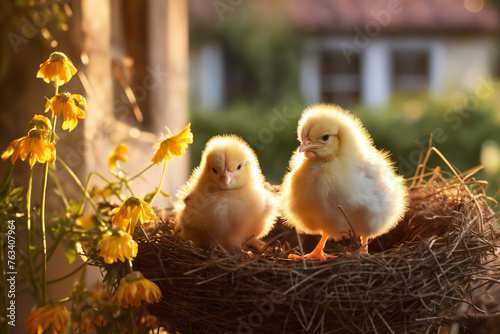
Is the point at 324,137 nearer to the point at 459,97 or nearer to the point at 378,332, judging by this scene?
the point at 378,332

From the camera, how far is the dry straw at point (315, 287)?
4.01ft

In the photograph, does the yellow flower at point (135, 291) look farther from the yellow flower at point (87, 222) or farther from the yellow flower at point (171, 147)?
the yellow flower at point (87, 222)

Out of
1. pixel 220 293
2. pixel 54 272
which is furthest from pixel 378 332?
pixel 54 272

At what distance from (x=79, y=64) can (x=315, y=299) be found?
3.78 feet

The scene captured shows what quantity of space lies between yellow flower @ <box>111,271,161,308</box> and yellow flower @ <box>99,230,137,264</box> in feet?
0.17

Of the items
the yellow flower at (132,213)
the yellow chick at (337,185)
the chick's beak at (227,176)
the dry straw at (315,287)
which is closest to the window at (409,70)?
the yellow chick at (337,185)

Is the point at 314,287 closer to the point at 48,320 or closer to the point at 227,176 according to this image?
the point at 227,176

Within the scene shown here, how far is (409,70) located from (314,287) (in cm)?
764

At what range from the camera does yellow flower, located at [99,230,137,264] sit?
47.7 inches

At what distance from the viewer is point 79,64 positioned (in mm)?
1856

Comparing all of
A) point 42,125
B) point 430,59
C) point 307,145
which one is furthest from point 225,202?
point 430,59

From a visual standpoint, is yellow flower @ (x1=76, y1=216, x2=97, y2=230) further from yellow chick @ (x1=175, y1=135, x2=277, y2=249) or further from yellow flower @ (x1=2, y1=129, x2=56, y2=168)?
yellow flower @ (x1=2, y1=129, x2=56, y2=168)

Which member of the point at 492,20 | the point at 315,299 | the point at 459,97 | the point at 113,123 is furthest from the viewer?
the point at 492,20

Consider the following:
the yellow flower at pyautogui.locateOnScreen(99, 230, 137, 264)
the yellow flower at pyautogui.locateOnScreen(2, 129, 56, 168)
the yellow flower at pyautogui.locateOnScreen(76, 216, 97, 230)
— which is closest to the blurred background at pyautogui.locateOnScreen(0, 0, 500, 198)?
the yellow flower at pyautogui.locateOnScreen(76, 216, 97, 230)
